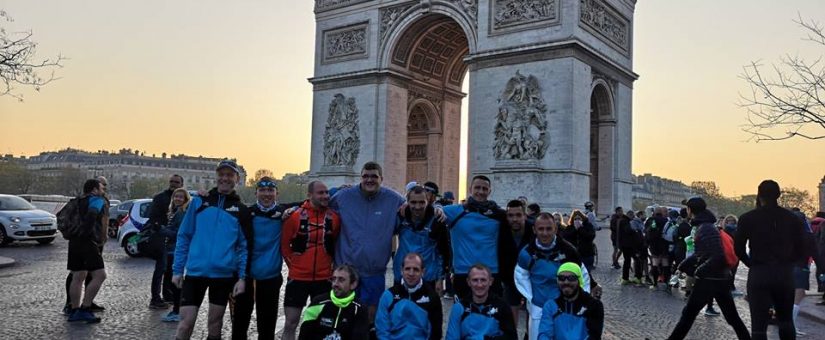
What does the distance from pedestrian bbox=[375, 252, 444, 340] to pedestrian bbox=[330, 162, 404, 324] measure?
23.9 inches

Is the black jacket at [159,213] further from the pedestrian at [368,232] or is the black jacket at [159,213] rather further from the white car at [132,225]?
the white car at [132,225]

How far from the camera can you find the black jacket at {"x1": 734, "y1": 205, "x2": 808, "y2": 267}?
5.46 meters

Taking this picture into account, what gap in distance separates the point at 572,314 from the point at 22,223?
17426mm

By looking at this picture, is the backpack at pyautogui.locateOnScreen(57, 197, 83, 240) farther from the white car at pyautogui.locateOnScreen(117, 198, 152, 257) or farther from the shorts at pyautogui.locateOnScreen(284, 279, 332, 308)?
the white car at pyautogui.locateOnScreen(117, 198, 152, 257)

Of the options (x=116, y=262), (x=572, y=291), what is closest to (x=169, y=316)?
(x=572, y=291)

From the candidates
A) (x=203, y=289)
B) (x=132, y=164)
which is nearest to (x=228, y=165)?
(x=203, y=289)

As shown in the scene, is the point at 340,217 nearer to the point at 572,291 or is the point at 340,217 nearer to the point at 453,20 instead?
the point at 572,291

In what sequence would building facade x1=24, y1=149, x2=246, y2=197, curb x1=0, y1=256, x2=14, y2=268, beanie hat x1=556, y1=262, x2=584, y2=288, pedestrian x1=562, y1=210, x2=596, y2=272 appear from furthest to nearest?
1. building facade x1=24, y1=149, x2=246, y2=197
2. curb x1=0, y1=256, x2=14, y2=268
3. pedestrian x1=562, y1=210, x2=596, y2=272
4. beanie hat x1=556, y1=262, x2=584, y2=288

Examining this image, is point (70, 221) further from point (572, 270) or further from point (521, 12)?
A: point (521, 12)

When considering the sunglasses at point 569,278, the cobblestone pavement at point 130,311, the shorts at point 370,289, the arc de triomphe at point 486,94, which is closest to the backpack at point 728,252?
the cobblestone pavement at point 130,311

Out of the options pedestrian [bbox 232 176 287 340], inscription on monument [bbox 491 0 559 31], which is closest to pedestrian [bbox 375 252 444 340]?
pedestrian [bbox 232 176 287 340]

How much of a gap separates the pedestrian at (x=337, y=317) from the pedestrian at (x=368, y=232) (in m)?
0.67

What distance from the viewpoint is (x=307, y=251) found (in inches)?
204

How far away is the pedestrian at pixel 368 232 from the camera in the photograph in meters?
5.17
